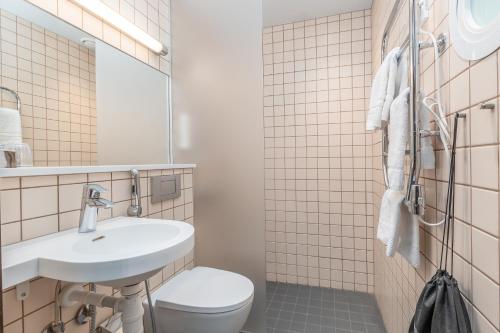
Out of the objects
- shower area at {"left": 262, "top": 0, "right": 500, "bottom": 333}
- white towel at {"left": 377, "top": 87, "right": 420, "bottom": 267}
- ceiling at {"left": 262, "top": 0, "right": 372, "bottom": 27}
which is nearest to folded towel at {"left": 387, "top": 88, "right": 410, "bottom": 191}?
white towel at {"left": 377, "top": 87, "right": 420, "bottom": 267}

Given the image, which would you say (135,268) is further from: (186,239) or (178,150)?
(178,150)

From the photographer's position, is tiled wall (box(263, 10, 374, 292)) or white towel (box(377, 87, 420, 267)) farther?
tiled wall (box(263, 10, 374, 292))

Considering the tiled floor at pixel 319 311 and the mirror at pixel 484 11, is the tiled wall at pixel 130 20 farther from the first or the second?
the tiled floor at pixel 319 311

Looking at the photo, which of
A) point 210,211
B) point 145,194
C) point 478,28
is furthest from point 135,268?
point 478,28

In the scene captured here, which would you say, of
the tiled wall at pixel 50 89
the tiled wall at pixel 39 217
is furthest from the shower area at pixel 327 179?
the tiled wall at pixel 50 89

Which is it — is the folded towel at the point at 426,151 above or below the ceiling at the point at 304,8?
below

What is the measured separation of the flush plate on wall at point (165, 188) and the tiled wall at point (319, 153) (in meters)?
1.10

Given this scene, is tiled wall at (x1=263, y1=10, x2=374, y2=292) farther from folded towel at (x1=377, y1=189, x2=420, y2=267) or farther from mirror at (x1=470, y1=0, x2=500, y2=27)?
mirror at (x1=470, y1=0, x2=500, y2=27)

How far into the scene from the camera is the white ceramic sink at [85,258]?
0.62m

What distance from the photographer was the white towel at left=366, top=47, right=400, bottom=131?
1040 mm

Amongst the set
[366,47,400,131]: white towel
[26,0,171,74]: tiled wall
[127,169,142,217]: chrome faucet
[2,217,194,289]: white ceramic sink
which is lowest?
[2,217,194,289]: white ceramic sink

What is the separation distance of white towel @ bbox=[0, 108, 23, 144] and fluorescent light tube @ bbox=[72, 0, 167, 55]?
24.0 inches

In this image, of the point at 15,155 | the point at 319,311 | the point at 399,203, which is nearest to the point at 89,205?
the point at 15,155

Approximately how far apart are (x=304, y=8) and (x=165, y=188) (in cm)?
182
